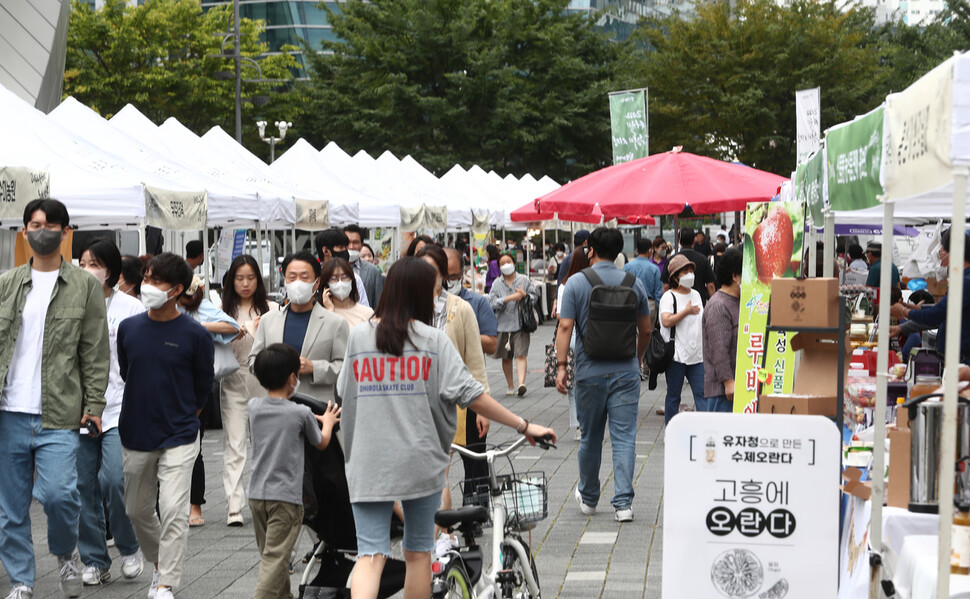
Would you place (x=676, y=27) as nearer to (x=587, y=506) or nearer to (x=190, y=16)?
(x=190, y=16)

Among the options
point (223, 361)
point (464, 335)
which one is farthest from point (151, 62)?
point (464, 335)

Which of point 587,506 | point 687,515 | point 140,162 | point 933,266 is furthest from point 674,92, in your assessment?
point 687,515

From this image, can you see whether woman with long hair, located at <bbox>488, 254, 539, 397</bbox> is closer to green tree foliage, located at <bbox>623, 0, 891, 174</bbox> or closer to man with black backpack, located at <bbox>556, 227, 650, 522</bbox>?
man with black backpack, located at <bbox>556, 227, 650, 522</bbox>

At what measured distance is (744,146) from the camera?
36781 millimetres

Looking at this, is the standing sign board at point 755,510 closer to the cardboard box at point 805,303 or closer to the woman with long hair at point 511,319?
the cardboard box at point 805,303

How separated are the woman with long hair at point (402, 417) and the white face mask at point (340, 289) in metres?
2.54

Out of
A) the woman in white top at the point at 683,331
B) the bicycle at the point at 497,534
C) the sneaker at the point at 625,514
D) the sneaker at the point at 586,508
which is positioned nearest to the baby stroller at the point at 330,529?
the bicycle at the point at 497,534

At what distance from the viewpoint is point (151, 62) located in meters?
40.0

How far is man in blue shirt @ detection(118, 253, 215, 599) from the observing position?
20.2 ft

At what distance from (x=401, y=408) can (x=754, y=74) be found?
32.4 metres

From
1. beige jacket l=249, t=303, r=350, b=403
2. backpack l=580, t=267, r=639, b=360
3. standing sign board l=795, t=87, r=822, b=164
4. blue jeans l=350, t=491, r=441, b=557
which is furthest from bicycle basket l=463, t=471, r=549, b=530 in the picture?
standing sign board l=795, t=87, r=822, b=164

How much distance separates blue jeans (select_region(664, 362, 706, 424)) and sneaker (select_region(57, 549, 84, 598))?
5.76 meters

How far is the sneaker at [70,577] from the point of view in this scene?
6363 mm

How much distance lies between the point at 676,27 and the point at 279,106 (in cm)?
1456
